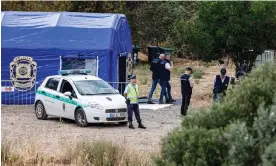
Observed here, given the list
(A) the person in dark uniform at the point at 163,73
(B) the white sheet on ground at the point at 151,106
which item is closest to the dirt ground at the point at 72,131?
(B) the white sheet on ground at the point at 151,106

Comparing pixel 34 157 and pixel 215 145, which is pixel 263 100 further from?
pixel 34 157

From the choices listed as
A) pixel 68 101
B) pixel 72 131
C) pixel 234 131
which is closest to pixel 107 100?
pixel 68 101

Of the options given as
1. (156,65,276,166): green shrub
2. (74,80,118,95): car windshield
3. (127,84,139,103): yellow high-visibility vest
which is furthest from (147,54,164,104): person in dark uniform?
(156,65,276,166): green shrub

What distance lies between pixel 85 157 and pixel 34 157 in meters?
0.91

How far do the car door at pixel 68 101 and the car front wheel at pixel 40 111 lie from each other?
0.96 m

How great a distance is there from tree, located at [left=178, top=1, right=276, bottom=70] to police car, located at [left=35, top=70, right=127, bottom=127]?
665 centimetres

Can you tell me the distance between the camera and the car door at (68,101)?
17.3 metres

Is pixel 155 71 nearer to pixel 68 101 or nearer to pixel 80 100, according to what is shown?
pixel 68 101

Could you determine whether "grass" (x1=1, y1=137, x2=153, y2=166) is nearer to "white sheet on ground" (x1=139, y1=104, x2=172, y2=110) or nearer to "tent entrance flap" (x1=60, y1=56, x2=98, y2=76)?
"white sheet on ground" (x1=139, y1=104, x2=172, y2=110)

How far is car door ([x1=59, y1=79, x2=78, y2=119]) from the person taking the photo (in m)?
17.3

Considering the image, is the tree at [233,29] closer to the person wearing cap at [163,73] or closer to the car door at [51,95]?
the person wearing cap at [163,73]

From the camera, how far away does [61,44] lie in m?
22.5

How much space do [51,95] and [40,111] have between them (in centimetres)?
81

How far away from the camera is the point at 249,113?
18.2 feet
